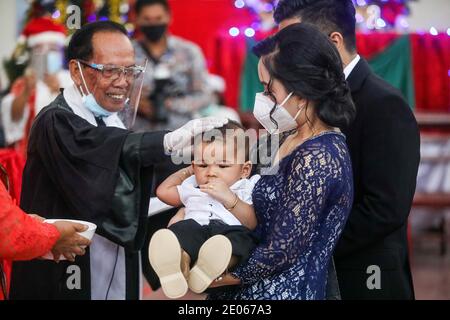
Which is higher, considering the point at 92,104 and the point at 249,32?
the point at 92,104

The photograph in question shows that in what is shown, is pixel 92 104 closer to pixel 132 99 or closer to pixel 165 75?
pixel 132 99

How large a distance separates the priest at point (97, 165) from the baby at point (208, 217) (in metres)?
0.09

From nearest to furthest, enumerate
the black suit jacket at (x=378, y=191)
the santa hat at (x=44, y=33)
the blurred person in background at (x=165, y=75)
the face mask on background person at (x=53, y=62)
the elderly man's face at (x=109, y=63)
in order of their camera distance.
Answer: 1. the black suit jacket at (x=378, y=191)
2. the elderly man's face at (x=109, y=63)
3. the face mask on background person at (x=53, y=62)
4. the santa hat at (x=44, y=33)
5. the blurred person in background at (x=165, y=75)

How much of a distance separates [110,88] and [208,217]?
74cm

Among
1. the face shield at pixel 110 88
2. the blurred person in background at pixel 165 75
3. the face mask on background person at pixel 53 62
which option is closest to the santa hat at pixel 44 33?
the face mask on background person at pixel 53 62

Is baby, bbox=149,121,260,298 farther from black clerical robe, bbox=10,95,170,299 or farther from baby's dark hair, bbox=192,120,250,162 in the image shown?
black clerical robe, bbox=10,95,170,299

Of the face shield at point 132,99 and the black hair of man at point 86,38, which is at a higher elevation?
the black hair of man at point 86,38

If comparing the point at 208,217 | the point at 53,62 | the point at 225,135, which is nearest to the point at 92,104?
the point at 225,135

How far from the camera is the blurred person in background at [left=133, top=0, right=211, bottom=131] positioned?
662cm

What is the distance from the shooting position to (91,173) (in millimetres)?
3014

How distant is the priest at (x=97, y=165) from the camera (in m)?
3.00

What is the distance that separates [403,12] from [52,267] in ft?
22.1

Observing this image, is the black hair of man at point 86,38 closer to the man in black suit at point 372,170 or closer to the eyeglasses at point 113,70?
the eyeglasses at point 113,70

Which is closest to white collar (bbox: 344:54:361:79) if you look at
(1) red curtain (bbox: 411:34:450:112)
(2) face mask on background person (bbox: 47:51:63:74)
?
(2) face mask on background person (bbox: 47:51:63:74)
